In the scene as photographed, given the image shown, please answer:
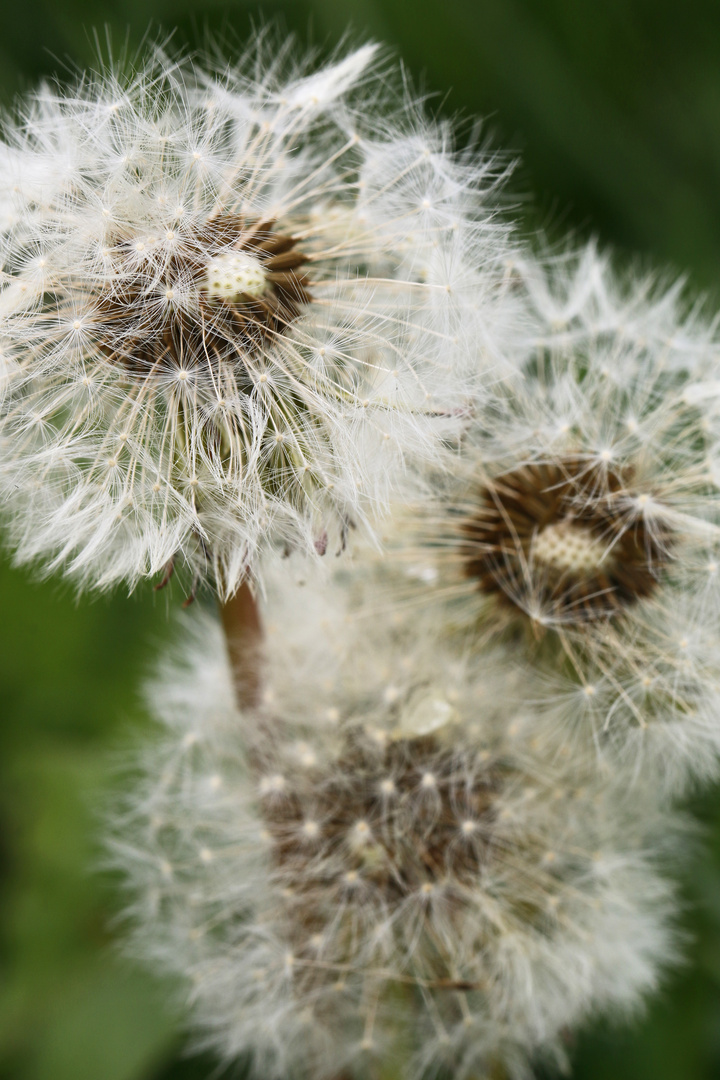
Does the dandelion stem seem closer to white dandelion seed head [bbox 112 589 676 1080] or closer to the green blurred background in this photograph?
white dandelion seed head [bbox 112 589 676 1080]

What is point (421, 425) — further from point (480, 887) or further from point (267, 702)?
point (480, 887)

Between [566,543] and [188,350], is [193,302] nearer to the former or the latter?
[188,350]

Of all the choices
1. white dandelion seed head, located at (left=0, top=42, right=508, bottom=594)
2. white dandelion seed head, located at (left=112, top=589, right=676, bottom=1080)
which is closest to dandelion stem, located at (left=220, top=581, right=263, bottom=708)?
white dandelion seed head, located at (left=112, top=589, right=676, bottom=1080)

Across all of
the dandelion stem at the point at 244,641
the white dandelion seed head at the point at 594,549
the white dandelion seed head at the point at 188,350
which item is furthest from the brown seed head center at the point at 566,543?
the dandelion stem at the point at 244,641

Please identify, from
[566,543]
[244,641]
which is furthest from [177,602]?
[566,543]

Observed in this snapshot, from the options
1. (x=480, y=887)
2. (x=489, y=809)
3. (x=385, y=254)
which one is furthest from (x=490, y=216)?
(x=480, y=887)
